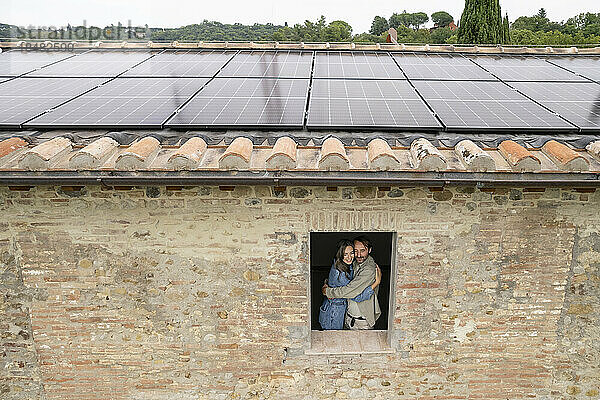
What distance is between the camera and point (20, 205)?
4.61m

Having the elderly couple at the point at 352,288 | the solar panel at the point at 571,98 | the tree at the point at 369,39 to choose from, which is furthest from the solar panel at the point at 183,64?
the tree at the point at 369,39

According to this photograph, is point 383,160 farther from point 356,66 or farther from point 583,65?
point 583,65

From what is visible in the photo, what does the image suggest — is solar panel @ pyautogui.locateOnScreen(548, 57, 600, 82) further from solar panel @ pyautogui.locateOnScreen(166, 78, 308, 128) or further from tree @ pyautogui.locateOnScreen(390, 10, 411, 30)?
tree @ pyautogui.locateOnScreen(390, 10, 411, 30)

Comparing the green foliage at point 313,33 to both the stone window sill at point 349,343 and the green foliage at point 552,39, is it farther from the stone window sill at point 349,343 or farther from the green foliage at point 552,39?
the stone window sill at point 349,343

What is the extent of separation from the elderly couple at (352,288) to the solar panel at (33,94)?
14.4 ft

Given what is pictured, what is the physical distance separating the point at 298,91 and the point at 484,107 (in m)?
2.60

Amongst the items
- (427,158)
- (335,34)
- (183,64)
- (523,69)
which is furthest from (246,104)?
(335,34)

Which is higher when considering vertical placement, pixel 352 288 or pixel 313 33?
pixel 313 33

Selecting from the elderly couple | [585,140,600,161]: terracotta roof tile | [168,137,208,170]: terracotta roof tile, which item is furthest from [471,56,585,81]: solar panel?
[168,137,208,170]: terracotta roof tile

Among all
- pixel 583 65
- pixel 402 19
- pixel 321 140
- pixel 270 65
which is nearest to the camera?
pixel 321 140

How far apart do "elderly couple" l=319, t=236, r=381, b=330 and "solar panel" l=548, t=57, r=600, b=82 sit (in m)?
5.16

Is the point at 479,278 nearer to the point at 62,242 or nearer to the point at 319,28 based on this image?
the point at 62,242

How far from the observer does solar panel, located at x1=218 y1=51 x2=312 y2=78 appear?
6984mm

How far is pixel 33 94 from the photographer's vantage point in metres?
6.12
